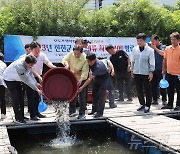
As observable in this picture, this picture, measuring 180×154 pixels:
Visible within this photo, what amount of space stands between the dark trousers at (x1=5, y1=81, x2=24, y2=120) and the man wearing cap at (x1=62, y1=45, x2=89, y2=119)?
98 centimetres

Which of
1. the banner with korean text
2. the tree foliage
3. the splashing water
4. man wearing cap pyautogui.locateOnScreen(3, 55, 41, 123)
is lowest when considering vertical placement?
the splashing water

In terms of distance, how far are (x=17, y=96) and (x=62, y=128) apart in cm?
100

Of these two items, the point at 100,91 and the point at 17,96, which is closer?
the point at 17,96

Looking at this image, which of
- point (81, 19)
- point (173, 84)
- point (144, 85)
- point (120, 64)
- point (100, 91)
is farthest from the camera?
point (81, 19)

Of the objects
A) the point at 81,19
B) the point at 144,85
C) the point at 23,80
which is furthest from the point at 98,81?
the point at 81,19

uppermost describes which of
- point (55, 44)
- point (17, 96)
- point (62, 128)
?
point (55, 44)

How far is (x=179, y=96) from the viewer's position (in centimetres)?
767

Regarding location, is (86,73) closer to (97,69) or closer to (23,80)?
(97,69)

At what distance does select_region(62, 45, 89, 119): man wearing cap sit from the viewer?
276 inches

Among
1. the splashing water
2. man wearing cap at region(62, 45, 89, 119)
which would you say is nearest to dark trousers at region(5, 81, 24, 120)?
the splashing water

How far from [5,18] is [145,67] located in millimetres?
4201

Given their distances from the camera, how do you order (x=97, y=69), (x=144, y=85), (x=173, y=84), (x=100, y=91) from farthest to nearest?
1. (x=173, y=84)
2. (x=144, y=85)
3. (x=100, y=91)
4. (x=97, y=69)

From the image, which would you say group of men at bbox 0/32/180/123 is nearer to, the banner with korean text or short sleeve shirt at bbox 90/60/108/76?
short sleeve shirt at bbox 90/60/108/76

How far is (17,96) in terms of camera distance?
263 inches
